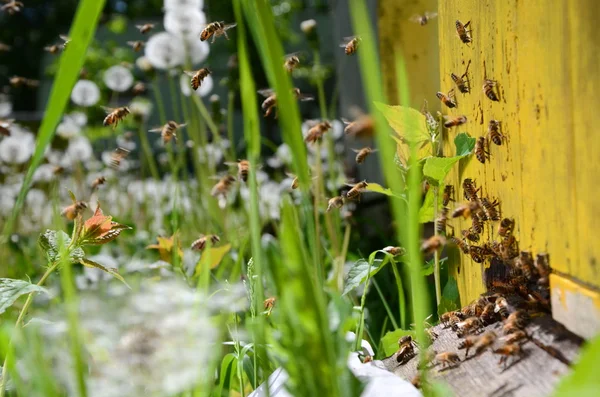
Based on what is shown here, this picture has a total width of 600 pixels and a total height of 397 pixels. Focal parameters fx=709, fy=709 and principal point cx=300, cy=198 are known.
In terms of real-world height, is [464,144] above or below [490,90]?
below

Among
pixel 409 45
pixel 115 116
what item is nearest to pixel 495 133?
pixel 115 116

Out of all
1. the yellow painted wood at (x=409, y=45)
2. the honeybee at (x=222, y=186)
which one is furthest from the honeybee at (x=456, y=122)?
the yellow painted wood at (x=409, y=45)

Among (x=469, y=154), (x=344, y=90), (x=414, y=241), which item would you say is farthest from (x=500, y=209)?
(x=344, y=90)

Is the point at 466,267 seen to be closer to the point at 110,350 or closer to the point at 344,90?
the point at 110,350

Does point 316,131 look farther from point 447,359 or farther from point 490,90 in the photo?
point 447,359

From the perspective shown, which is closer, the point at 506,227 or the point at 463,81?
the point at 506,227

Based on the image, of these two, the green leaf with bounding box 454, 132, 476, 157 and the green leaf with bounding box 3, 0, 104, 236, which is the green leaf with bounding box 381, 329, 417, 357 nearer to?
the green leaf with bounding box 454, 132, 476, 157

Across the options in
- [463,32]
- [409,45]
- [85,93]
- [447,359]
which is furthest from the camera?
[85,93]
